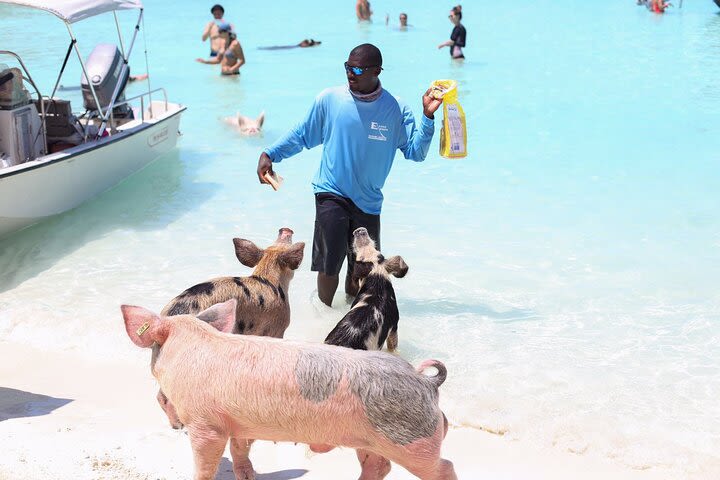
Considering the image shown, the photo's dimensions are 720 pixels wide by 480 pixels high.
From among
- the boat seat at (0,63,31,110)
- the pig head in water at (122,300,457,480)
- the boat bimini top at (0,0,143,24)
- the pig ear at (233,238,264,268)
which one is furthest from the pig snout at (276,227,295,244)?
the boat seat at (0,63,31,110)

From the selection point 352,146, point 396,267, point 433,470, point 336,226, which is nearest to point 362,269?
point 396,267

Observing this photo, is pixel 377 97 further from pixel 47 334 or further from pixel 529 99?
pixel 529 99

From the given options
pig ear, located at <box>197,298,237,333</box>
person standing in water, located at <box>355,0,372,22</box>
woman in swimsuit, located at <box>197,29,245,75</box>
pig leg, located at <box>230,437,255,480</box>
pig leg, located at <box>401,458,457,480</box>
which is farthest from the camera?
person standing in water, located at <box>355,0,372,22</box>

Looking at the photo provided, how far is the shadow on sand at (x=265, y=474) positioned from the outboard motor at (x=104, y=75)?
6968 mm

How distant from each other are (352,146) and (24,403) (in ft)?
8.90

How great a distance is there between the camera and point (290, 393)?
340cm

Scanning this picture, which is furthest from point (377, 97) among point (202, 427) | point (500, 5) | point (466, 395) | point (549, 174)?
point (500, 5)

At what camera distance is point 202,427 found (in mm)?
3518

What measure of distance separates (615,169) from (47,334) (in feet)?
28.5

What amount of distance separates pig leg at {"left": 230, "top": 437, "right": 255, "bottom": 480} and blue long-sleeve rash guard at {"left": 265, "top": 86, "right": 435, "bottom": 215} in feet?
7.59

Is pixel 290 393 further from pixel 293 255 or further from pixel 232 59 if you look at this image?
pixel 232 59

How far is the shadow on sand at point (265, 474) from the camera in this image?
439 centimetres

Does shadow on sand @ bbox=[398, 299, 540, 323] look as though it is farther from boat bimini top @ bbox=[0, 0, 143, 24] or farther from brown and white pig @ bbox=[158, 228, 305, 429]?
boat bimini top @ bbox=[0, 0, 143, 24]

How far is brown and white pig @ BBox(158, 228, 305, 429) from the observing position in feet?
15.0
